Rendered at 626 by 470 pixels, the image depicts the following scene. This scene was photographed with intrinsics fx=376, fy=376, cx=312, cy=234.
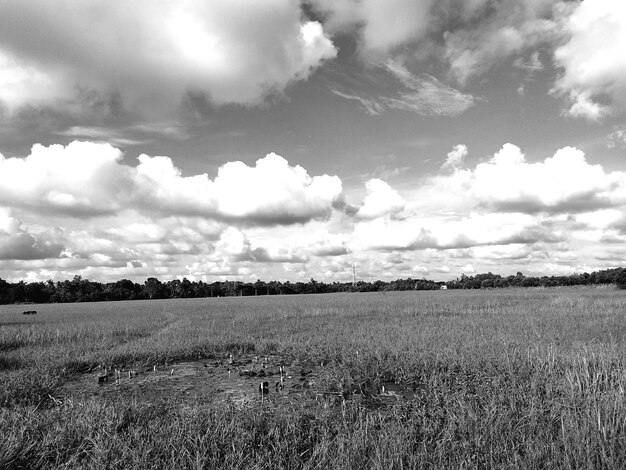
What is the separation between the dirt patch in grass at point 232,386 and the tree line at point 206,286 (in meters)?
88.5

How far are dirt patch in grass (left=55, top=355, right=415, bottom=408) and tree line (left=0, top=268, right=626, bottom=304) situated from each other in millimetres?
88472

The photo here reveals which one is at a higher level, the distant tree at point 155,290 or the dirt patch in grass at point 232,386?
the dirt patch in grass at point 232,386

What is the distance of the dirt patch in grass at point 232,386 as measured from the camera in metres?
7.11

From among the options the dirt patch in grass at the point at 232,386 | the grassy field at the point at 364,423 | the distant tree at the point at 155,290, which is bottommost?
the distant tree at the point at 155,290

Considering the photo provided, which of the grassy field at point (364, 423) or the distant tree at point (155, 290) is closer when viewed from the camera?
the grassy field at point (364, 423)

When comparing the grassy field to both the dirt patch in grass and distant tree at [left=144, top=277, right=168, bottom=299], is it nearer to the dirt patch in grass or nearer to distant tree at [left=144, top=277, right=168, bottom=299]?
the dirt patch in grass

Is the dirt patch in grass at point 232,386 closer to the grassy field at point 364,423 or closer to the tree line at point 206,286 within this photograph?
the grassy field at point 364,423

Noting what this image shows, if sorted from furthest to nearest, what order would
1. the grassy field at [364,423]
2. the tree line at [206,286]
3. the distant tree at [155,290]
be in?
the distant tree at [155,290]
the tree line at [206,286]
the grassy field at [364,423]

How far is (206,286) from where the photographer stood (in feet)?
401

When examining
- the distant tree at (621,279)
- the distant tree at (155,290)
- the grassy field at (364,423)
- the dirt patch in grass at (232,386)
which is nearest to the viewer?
the grassy field at (364,423)

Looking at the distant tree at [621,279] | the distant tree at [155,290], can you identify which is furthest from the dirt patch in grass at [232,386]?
the distant tree at [155,290]

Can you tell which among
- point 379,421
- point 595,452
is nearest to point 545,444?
point 595,452

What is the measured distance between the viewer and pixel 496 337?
13109 millimetres

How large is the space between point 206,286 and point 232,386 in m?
120
